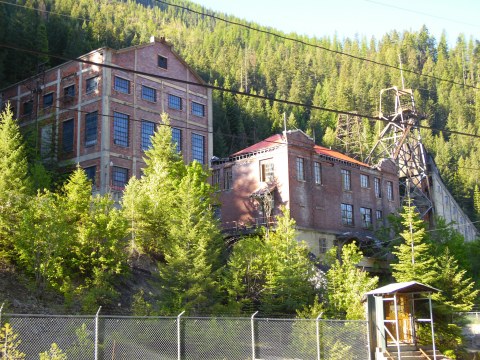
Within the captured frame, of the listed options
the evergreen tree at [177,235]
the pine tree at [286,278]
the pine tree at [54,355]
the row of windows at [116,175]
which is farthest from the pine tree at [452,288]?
the row of windows at [116,175]

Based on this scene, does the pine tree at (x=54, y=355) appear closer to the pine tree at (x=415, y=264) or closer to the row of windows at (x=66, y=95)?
the pine tree at (x=415, y=264)

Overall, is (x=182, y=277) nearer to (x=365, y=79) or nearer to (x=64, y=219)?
(x=64, y=219)

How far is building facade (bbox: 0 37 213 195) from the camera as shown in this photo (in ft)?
155

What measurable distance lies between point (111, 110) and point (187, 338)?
31.5 metres

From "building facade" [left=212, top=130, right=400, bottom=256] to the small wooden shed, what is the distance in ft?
55.3

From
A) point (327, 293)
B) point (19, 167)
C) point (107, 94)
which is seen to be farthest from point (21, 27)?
point (327, 293)

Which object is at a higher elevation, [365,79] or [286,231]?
[365,79]

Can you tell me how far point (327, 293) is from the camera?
95.9ft

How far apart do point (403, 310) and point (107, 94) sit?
3111 cm

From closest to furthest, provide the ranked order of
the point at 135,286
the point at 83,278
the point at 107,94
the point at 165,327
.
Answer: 1. the point at 165,327
2. the point at 83,278
3. the point at 135,286
4. the point at 107,94

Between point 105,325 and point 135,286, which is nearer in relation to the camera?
point 105,325

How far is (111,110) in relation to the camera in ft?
155

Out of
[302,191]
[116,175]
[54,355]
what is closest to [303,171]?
[302,191]

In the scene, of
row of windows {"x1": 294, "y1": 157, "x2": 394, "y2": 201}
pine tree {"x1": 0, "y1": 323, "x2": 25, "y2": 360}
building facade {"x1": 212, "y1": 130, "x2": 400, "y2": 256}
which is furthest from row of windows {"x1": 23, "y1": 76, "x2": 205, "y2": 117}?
pine tree {"x1": 0, "y1": 323, "x2": 25, "y2": 360}
